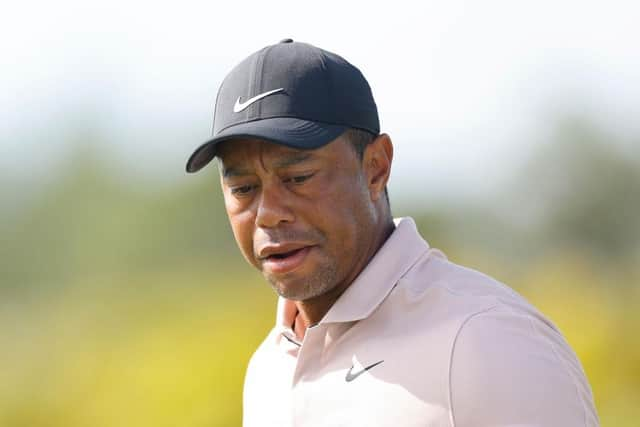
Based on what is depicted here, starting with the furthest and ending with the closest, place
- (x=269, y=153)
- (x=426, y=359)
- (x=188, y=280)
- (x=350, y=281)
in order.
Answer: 1. (x=188, y=280)
2. (x=350, y=281)
3. (x=269, y=153)
4. (x=426, y=359)

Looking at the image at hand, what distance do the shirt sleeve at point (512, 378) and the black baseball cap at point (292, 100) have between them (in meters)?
0.67

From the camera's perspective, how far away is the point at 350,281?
3703mm

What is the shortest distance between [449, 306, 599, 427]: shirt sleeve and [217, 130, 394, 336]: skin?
19.0 inches

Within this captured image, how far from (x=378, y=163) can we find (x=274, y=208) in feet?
1.20

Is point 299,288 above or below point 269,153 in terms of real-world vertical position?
below

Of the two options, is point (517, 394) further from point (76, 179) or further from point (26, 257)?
point (76, 179)

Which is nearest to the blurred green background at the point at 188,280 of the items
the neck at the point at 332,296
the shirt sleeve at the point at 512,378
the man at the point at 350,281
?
the neck at the point at 332,296

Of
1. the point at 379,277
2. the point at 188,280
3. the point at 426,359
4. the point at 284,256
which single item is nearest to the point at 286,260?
the point at 284,256

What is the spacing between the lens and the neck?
3.71m

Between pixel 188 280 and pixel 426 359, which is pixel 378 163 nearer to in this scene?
pixel 426 359

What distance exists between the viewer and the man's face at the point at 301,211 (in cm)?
358

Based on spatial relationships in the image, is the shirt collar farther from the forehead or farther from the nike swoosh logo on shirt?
the forehead

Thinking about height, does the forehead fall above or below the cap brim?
below

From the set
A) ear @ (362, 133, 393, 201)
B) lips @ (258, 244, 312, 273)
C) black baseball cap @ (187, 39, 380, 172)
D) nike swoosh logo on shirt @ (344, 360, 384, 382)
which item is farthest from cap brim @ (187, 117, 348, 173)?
nike swoosh logo on shirt @ (344, 360, 384, 382)
